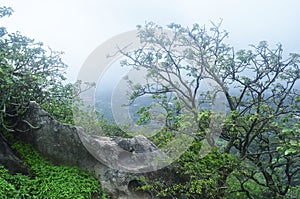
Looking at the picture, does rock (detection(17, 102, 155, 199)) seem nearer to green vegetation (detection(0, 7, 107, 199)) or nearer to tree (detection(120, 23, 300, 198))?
green vegetation (detection(0, 7, 107, 199))

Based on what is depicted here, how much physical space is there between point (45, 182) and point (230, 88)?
3.95m

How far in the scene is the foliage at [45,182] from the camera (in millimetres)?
4043

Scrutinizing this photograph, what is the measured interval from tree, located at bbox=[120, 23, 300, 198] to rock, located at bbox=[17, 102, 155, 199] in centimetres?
70

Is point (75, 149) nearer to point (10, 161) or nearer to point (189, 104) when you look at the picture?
point (10, 161)

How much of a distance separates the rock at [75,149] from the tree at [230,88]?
699mm

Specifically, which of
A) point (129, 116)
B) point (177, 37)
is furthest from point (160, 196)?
point (177, 37)

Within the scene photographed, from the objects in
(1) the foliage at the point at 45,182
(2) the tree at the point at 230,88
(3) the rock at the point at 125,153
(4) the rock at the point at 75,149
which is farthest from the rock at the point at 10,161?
(2) the tree at the point at 230,88

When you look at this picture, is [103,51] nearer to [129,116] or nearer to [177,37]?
[129,116]

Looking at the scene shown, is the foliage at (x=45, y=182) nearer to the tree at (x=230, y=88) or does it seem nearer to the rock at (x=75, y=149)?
the rock at (x=75, y=149)

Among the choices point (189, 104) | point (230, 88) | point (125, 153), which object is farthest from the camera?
point (189, 104)

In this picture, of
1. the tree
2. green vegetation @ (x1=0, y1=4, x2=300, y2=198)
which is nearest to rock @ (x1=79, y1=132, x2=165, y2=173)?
green vegetation @ (x1=0, y1=4, x2=300, y2=198)

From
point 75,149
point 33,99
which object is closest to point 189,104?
point 75,149

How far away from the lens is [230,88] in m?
6.17

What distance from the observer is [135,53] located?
20.3 ft
